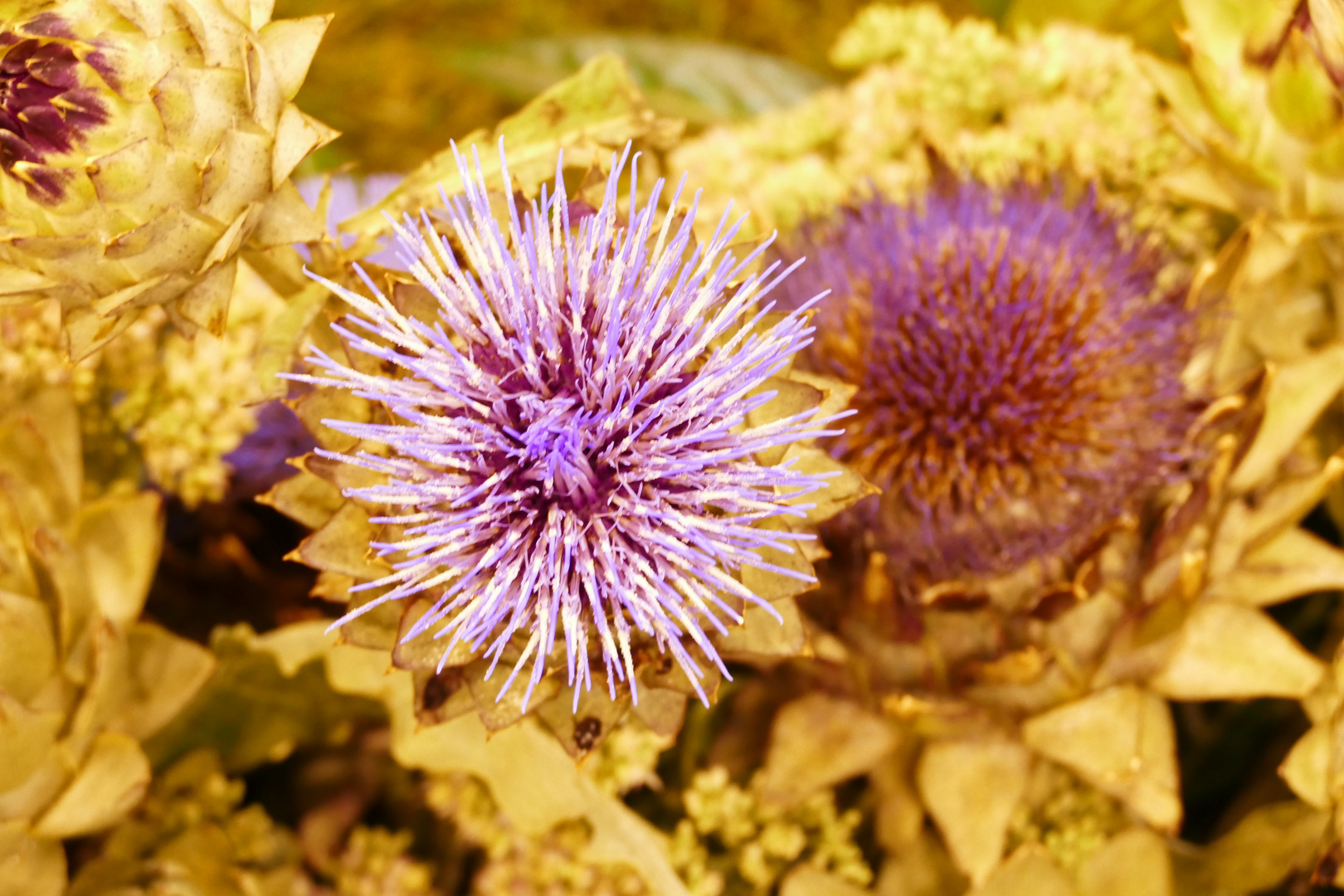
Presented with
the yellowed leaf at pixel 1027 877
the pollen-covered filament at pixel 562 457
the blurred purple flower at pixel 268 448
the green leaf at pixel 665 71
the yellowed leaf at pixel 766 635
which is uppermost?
the green leaf at pixel 665 71

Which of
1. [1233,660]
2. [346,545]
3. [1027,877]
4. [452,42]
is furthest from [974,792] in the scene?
[452,42]

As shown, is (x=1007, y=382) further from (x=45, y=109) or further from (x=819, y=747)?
(x=45, y=109)

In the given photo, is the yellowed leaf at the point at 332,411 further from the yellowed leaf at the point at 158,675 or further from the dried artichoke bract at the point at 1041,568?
the dried artichoke bract at the point at 1041,568

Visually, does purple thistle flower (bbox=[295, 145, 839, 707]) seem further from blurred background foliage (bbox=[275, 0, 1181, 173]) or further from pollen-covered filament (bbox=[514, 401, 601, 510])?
blurred background foliage (bbox=[275, 0, 1181, 173])

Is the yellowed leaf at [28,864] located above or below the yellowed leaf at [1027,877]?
above

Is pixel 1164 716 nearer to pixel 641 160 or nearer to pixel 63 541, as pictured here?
pixel 641 160

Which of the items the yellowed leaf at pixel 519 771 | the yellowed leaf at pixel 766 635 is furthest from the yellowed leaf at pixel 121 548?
the yellowed leaf at pixel 766 635

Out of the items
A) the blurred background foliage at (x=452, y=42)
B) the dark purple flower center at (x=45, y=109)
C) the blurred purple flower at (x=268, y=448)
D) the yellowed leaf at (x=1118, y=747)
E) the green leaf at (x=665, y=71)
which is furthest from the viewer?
the blurred background foliage at (x=452, y=42)
